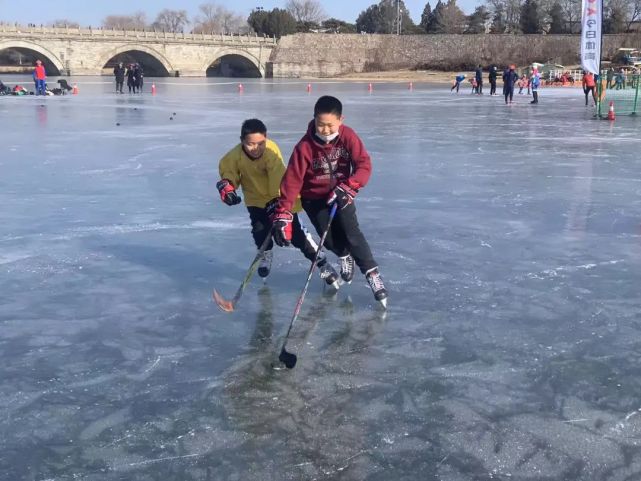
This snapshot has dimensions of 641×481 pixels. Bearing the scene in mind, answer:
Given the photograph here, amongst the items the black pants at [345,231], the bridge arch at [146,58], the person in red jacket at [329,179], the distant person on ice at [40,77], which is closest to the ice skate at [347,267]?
the black pants at [345,231]

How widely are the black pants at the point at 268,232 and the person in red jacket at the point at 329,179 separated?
18cm

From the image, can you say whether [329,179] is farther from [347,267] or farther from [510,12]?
[510,12]

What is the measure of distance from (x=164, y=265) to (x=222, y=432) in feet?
8.42

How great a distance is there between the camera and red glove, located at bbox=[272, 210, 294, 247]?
4.18m

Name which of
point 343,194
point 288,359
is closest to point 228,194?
point 343,194

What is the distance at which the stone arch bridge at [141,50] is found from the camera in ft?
210

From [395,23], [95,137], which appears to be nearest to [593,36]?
[95,137]

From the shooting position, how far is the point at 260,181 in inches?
185

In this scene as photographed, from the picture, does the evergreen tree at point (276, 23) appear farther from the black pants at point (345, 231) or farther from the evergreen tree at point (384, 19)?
the black pants at point (345, 231)

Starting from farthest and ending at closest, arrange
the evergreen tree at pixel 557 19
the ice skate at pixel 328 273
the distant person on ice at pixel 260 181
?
the evergreen tree at pixel 557 19, the ice skate at pixel 328 273, the distant person on ice at pixel 260 181

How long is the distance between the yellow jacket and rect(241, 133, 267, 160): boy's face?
0.14 ft

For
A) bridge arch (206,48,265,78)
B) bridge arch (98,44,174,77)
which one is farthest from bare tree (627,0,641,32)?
bridge arch (98,44,174,77)

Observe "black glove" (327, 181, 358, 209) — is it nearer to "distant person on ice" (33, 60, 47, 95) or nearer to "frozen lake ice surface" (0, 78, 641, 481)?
"frozen lake ice surface" (0, 78, 641, 481)

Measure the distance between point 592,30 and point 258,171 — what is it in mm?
15166
